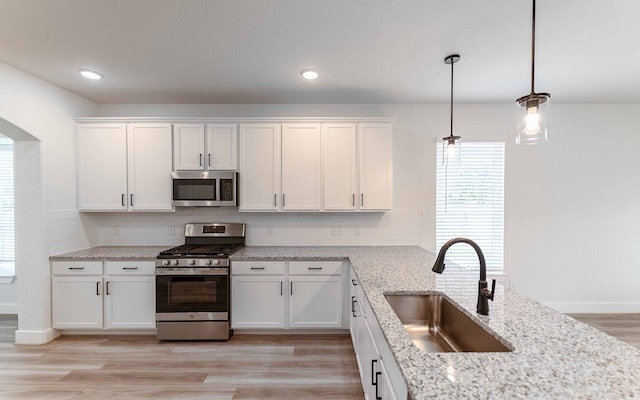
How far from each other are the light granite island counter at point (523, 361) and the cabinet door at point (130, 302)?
2.57 metres

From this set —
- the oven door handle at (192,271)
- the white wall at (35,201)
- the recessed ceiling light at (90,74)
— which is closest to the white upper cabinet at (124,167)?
the white wall at (35,201)

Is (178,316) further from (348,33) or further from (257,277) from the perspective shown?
(348,33)

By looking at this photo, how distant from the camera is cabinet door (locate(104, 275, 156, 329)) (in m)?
3.15

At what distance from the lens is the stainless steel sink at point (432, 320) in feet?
5.45

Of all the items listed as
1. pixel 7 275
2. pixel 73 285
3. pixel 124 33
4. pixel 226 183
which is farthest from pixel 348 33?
pixel 7 275

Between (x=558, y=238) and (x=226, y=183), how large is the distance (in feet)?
13.7

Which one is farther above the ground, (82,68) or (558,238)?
(82,68)

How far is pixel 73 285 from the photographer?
3.15m

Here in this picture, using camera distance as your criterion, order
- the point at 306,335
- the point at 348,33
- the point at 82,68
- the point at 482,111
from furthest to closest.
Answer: the point at 482,111
the point at 306,335
the point at 82,68
the point at 348,33

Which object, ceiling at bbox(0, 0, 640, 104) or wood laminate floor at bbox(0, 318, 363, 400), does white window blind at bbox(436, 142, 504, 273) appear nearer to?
ceiling at bbox(0, 0, 640, 104)

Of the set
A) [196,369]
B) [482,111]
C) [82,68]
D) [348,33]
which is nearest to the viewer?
[348,33]

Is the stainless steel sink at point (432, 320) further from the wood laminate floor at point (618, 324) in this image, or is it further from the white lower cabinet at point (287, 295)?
the wood laminate floor at point (618, 324)

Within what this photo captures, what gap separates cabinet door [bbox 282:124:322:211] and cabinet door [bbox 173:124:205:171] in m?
0.95

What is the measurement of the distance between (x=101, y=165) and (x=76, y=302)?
1.50m
